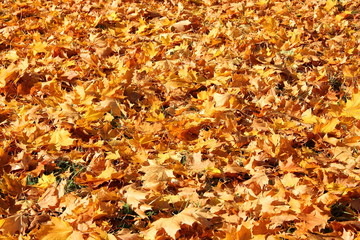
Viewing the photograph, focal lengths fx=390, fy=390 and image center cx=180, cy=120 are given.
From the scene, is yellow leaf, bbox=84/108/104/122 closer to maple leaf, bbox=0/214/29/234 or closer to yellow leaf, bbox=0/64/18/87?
yellow leaf, bbox=0/64/18/87

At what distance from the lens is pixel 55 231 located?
5.30 ft

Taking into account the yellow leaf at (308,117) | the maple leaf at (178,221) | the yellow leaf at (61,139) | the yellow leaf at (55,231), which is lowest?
the yellow leaf at (308,117)

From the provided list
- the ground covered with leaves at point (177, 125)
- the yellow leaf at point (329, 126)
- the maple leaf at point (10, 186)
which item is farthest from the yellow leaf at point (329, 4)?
the maple leaf at point (10, 186)

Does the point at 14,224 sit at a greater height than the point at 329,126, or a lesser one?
greater

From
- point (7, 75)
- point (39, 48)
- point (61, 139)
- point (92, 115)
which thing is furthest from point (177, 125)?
point (39, 48)

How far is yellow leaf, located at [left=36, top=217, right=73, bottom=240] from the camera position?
5.22ft

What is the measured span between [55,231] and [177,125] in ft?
3.41

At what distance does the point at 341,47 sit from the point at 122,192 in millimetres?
2478

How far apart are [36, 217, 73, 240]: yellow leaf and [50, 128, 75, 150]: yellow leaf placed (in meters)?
0.64

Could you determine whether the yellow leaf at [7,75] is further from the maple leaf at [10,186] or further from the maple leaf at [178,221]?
the maple leaf at [178,221]

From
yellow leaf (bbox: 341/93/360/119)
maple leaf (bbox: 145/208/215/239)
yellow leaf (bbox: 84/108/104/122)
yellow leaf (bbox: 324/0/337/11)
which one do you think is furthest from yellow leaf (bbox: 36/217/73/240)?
yellow leaf (bbox: 324/0/337/11)

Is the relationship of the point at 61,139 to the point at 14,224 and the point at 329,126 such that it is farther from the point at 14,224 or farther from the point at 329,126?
the point at 329,126

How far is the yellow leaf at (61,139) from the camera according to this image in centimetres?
220

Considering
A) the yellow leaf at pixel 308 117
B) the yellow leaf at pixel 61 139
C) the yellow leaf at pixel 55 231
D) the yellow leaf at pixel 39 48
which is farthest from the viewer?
the yellow leaf at pixel 39 48
